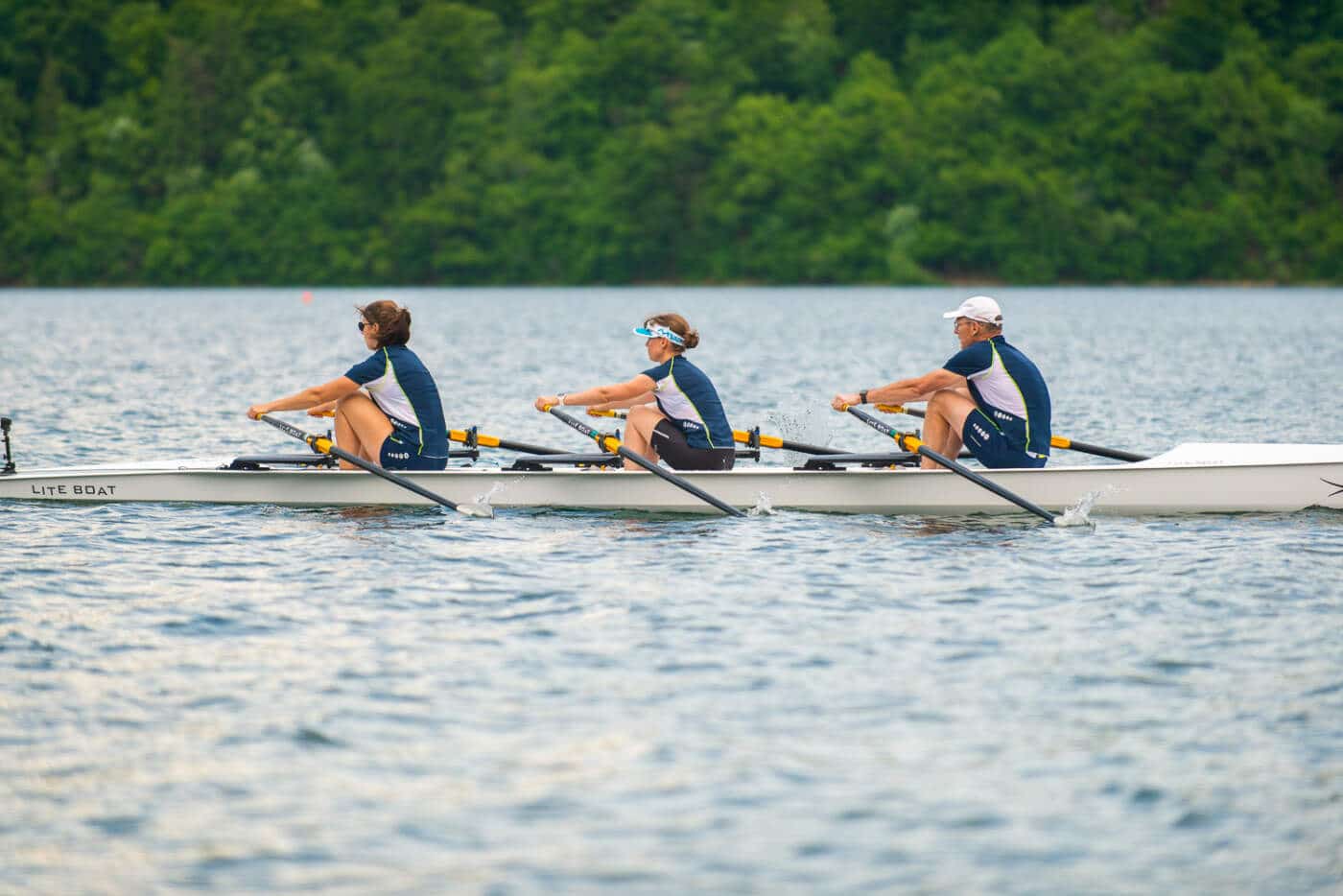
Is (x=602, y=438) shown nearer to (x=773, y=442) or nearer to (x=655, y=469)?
(x=655, y=469)

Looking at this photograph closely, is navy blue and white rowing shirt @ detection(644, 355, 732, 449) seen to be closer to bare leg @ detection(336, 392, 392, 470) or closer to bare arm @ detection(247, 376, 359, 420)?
bare leg @ detection(336, 392, 392, 470)

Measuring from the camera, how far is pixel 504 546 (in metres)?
14.4

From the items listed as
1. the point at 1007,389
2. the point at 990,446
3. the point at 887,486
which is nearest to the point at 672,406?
the point at 887,486

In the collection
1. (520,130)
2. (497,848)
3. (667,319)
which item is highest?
(520,130)

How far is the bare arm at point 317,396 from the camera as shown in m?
15.1

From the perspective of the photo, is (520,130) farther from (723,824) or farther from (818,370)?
(723,824)

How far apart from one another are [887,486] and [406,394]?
4170 mm

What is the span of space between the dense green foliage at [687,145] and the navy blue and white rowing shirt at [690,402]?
82.4 metres

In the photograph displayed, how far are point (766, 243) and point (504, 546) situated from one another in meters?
89.0

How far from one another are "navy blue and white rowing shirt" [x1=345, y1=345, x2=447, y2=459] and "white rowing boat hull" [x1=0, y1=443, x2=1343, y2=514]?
0.34 meters

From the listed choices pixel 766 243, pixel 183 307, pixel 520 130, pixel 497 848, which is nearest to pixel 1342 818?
pixel 497 848

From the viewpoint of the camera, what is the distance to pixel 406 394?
51.1ft

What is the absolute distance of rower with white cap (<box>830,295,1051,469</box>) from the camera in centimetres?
1512

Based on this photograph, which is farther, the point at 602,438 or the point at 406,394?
the point at 406,394
